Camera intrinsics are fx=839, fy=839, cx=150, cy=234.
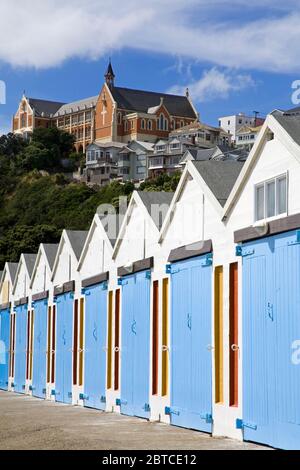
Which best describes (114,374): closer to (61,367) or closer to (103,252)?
(103,252)

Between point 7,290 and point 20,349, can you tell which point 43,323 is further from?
point 7,290

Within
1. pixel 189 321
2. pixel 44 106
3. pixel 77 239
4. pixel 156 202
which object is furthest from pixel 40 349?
pixel 44 106

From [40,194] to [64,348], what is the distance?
105m

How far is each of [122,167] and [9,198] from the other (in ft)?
63.3

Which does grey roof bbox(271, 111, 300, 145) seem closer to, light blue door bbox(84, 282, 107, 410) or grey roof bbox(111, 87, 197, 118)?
light blue door bbox(84, 282, 107, 410)

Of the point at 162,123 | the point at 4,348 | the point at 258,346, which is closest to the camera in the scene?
the point at 258,346

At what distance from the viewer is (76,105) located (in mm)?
173250

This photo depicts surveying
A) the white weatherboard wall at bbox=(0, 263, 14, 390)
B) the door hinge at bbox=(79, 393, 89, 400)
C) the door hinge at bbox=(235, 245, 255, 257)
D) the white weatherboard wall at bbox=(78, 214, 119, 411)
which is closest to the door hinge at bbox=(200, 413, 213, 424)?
the door hinge at bbox=(235, 245, 255, 257)

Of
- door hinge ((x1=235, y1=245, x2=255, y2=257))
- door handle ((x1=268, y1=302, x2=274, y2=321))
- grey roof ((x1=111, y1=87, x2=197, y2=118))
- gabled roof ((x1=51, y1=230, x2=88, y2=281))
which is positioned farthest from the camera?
grey roof ((x1=111, y1=87, x2=197, y2=118))

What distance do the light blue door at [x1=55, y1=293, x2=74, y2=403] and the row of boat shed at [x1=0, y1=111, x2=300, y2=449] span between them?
1.4 inches

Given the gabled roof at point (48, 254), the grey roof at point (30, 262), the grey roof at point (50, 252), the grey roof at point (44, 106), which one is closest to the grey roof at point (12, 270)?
the grey roof at point (30, 262)

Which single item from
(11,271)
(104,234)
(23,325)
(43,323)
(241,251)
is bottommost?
(23,325)

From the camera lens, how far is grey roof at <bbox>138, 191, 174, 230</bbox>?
61.7 ft

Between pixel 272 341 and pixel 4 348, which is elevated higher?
pixel 272 341
